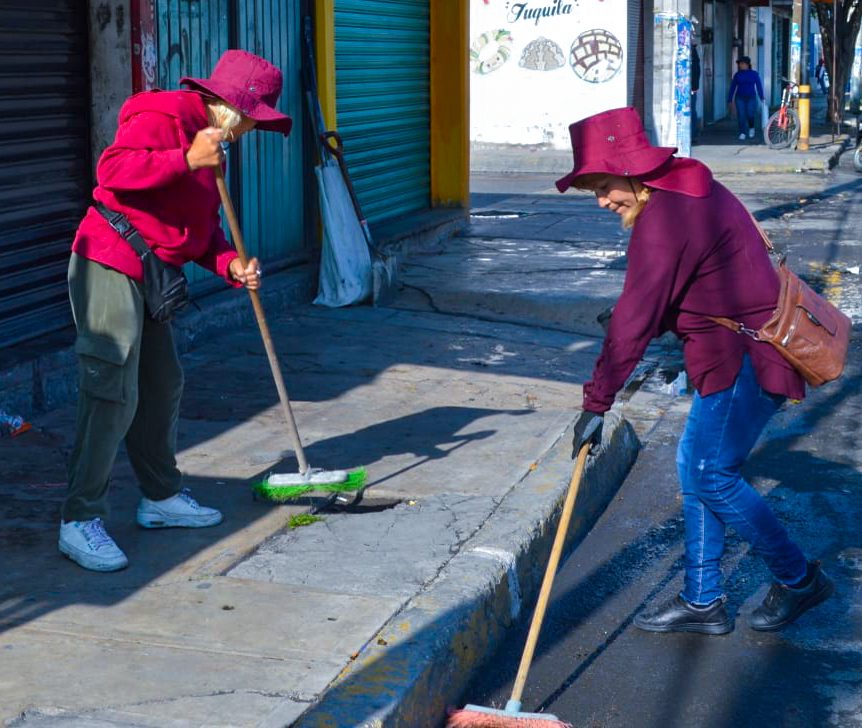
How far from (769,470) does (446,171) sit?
7935 mm

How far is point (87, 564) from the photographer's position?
469cm

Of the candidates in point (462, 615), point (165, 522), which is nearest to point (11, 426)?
point (165, 522)

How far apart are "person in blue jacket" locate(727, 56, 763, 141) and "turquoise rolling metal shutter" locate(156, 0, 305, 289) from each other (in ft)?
64.5

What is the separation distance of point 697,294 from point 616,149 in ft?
1.75

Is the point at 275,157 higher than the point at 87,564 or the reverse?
higher

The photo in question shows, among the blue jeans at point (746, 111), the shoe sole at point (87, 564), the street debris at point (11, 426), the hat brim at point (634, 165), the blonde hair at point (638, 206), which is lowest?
the shoe sole at point (87, 564)

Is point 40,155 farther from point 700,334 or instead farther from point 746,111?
point 746,111

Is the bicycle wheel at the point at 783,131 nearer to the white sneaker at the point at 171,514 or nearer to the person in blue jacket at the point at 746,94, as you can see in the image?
the person in blue jacket at the point at 746,94

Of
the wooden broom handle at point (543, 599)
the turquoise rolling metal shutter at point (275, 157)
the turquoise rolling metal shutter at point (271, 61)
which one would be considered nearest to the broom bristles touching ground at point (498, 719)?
the wooden broom handle at point (543, 599)

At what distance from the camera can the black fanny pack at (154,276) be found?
15.3 feet

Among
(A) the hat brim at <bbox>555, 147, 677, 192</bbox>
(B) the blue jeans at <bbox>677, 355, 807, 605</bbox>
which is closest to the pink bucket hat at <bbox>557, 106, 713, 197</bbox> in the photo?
(A) the hat brim at <bbox>555, 147, 677, 192</bbox>

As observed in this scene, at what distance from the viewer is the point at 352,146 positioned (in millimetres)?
11781

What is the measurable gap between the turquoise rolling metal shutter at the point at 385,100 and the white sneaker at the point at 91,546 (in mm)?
7166

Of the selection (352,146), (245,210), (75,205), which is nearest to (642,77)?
(352,146)
